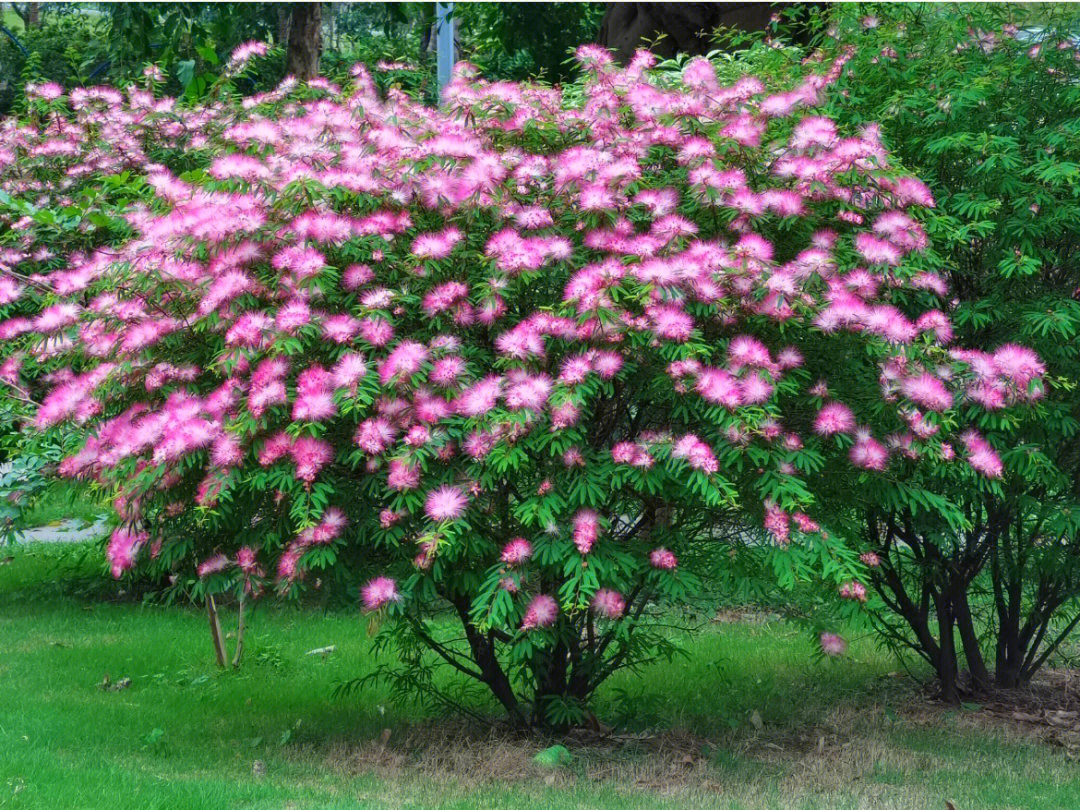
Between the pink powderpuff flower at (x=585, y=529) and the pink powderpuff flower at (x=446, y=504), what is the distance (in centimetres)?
40

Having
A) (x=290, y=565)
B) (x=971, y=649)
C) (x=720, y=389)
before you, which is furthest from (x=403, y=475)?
(x=971, y=649)

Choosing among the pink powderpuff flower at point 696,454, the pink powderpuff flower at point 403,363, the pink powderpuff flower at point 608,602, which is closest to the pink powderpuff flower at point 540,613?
the pink powderpuff flower at point 608,602

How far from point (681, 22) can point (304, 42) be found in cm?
317

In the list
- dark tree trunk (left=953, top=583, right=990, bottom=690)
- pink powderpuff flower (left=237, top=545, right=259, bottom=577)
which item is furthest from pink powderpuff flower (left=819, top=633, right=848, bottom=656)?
pink powderpuff flower (left=237, top=545, right=259, bottom=577)

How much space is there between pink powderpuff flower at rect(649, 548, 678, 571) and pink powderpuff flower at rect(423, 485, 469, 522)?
28.7 inches

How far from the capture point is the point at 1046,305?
5.55 meters

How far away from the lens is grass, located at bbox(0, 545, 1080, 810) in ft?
15.5

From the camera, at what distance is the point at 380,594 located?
14.8 ft

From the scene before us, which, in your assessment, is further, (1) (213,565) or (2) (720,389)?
(1) (213,565)

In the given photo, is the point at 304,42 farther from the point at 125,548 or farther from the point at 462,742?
the point at 462,742

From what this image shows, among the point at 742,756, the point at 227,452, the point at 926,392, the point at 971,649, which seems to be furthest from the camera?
the point at 971,649

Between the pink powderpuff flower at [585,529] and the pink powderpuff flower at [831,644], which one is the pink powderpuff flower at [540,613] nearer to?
the pink powderpuff flower at [585,529]

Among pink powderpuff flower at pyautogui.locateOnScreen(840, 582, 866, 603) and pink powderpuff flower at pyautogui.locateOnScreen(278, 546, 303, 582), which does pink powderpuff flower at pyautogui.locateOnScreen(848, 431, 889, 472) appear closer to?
pink powderpuff flower at pyautogui.locateOnScreen(840, 582, 866, 603)

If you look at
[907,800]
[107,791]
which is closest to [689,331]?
[907,800]
